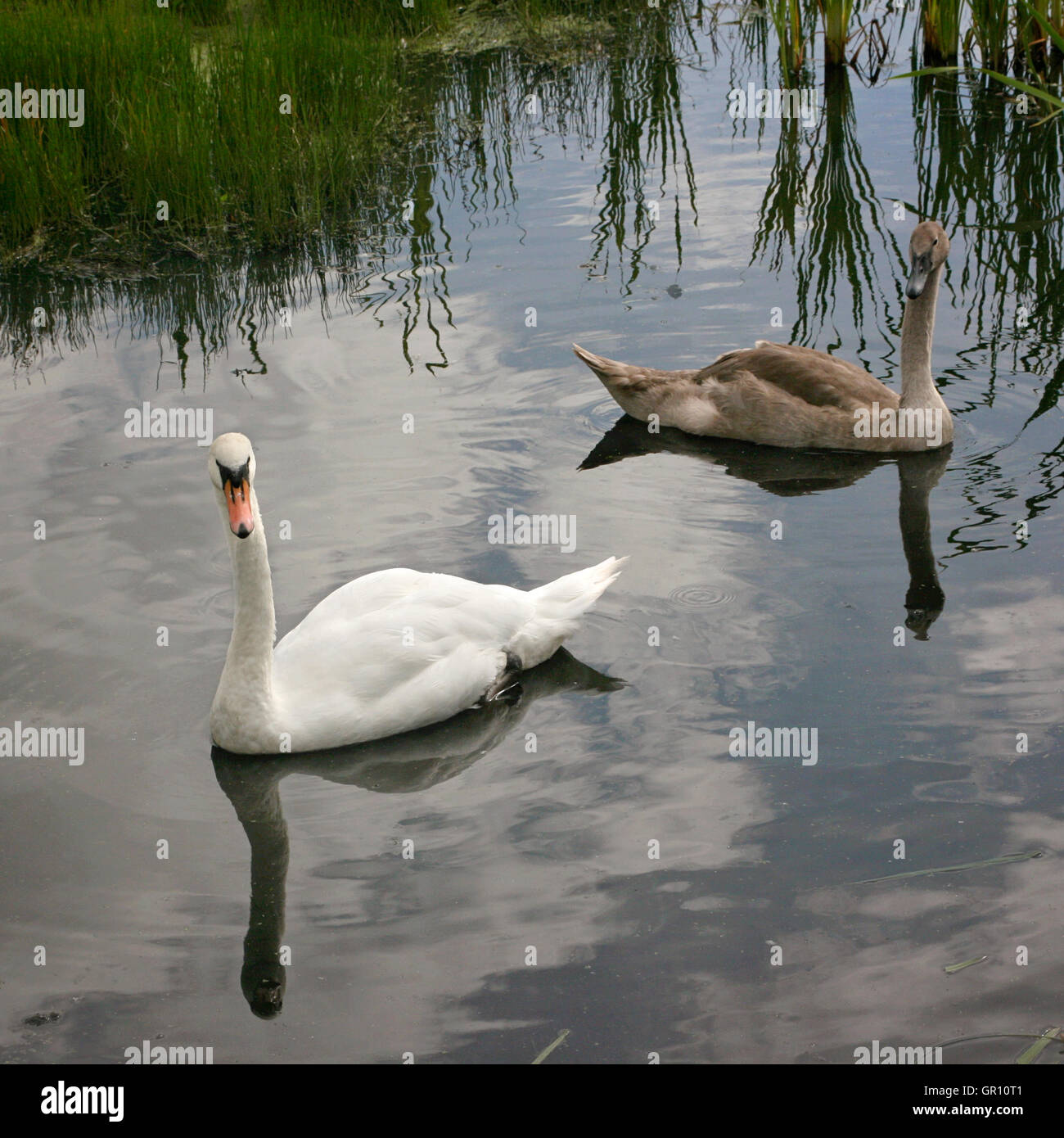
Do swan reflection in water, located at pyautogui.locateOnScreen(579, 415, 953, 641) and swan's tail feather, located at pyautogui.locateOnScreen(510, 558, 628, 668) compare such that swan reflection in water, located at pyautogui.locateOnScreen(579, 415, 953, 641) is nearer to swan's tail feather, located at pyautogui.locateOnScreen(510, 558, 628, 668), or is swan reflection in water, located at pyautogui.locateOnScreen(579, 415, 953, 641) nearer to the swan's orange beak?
swan's tail feather, located at pyautogui.locateOnScreen(510, 558, 628, 668)

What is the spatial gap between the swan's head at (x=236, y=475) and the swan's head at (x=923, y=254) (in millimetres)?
4375

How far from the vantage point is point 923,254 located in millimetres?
8523

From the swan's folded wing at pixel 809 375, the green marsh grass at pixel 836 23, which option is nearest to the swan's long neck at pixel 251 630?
the swan's folded wing at pixel 809 375

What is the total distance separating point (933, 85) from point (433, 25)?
18.6 ft

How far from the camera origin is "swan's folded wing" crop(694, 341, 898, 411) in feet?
28.2

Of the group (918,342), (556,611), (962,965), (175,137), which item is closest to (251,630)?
(556,611)

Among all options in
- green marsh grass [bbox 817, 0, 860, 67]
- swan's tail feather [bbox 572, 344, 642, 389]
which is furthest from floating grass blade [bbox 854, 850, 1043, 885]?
green marsh grass [bbox 817, 0, 860, 67]

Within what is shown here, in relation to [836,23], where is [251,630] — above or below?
below

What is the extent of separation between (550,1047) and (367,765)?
1849 millimetres

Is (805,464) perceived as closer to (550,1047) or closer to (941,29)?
(550,1047)

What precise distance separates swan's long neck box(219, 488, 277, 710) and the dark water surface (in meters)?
0.35

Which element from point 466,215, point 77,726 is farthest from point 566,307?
point 77,726

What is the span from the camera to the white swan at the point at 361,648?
5.98m

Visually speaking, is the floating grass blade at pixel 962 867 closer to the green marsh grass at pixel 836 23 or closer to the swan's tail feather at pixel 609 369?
the swan's tail feather at pixel 609 369
